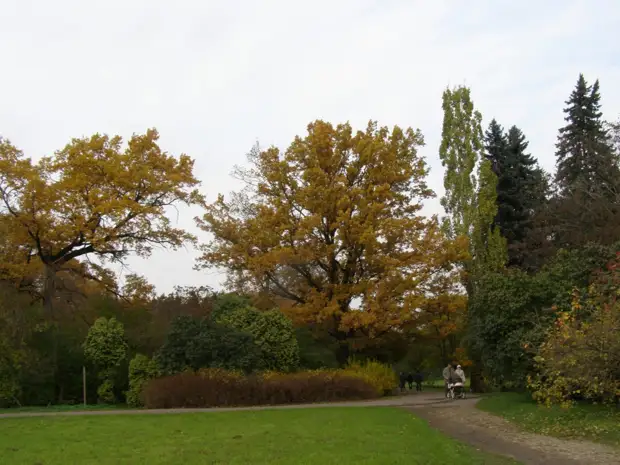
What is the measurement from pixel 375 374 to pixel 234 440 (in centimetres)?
1417

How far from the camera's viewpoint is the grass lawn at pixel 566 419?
41.4ft

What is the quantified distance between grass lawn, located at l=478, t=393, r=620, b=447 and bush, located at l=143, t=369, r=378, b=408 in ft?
21.2

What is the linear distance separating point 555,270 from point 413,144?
499 inches

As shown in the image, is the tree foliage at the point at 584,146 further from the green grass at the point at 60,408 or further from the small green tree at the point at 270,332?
the green grass at the point at 60,408

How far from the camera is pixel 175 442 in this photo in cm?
1171

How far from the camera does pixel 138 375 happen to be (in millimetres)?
23250

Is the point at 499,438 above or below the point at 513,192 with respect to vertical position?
below

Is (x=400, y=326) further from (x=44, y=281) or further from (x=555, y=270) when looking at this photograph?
(x=44, y=281)

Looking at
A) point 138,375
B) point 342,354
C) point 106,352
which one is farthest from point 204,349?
point 342,354

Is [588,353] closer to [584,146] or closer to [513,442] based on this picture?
[513,442]

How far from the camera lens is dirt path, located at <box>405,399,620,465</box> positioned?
33.2 ft

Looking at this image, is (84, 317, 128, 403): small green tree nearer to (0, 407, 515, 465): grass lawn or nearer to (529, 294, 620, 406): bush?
(0, 407, 515, 465): grass lawn

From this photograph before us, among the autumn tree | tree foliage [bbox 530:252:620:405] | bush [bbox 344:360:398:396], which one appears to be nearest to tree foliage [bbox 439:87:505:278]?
the autumn tree

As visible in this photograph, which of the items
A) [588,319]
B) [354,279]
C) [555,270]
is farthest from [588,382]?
[354,279]
